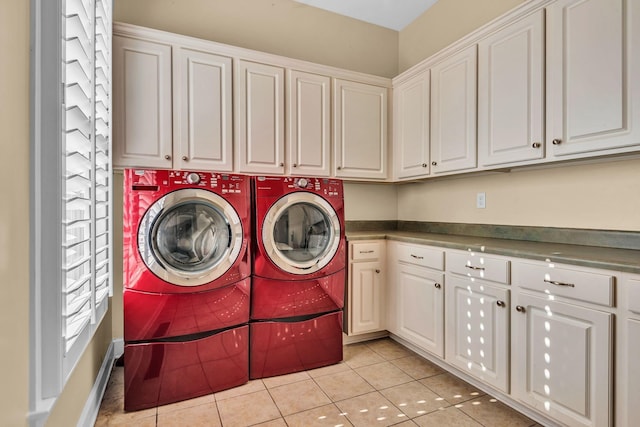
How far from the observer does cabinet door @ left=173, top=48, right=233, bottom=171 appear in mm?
2324

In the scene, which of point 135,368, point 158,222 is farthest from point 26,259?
point 135,368

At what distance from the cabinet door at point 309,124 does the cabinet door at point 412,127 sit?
634 millimetres

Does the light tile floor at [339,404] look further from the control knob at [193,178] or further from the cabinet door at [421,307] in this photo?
the control knob at [193,178]

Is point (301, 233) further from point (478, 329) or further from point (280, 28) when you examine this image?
point (280, 28)

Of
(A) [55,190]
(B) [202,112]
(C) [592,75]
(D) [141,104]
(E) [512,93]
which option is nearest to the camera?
(A) [55,190]

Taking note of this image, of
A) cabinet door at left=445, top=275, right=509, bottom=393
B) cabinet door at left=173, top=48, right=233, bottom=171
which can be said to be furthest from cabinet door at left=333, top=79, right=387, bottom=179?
cabinet door at left=445, top=275, right=509, bottom=393

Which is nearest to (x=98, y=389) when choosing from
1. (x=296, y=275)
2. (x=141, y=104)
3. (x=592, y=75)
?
(x=296, y=275)

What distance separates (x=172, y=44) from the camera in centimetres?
231

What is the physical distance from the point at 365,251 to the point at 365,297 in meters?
0.36

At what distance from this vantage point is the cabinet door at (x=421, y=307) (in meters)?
2.26

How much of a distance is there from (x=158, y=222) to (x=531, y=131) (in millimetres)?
2149

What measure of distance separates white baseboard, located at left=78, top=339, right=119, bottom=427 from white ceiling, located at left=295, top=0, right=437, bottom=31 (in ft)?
10.4

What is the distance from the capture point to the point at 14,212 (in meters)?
0.90

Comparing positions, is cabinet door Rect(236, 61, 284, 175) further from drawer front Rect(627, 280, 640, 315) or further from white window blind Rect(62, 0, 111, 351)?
drawer front Rect(627, 280, 640, 315)
